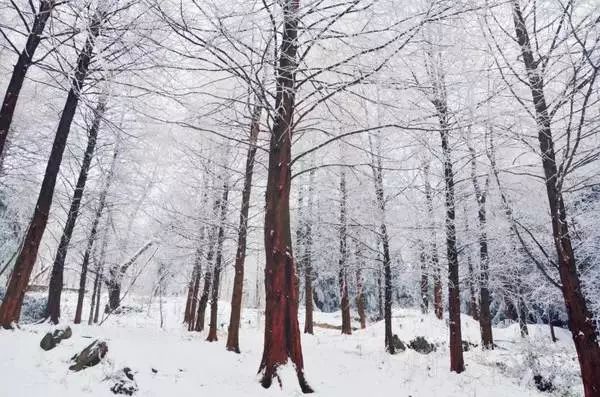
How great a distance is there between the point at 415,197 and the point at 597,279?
5.39 meters

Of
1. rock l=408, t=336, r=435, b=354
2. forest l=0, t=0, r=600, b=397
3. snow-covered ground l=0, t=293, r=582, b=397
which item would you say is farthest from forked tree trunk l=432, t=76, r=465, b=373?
rock l=408, t=336, r=435, b=354

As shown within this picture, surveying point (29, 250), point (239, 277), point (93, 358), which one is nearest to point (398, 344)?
point (239, 277)

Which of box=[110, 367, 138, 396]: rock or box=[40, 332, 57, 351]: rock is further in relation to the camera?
box=[40, 332, 57, 351]: rock

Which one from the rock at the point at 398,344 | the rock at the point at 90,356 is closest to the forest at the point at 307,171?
the rock at the point at 90,356

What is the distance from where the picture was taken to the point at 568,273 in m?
5.60

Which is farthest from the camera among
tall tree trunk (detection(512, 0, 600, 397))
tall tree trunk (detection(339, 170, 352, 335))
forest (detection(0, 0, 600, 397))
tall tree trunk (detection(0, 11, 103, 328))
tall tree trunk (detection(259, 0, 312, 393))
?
tall tree trunk (detection(339, 170, 352, 335))

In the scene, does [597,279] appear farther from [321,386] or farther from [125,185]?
[125,185]

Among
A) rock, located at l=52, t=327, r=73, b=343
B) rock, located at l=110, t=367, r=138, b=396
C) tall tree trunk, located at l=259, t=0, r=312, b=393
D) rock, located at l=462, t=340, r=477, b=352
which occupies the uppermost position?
tall tree trunk, located at l=259, t=0, r=312, b=393

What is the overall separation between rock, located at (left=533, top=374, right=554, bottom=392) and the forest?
0.16ft

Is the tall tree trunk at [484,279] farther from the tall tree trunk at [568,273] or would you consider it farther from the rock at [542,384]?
the tall tree trunk at [568,273]

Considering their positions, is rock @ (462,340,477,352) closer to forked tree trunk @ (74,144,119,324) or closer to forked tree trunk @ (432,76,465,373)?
forked tree trunk @ (432,76,465,373)

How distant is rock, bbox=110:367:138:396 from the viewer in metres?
4.91

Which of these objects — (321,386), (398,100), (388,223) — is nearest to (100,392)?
(321,386)

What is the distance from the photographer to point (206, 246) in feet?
43.0
